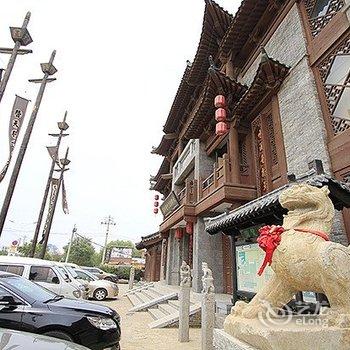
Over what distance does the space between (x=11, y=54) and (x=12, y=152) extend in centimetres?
324

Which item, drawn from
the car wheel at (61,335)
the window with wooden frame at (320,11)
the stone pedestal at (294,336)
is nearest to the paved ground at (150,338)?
the car wheel at (61,335)

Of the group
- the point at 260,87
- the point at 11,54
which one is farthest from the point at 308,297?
the point at 11,54

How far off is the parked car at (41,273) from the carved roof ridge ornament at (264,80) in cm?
813

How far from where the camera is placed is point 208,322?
5055mm

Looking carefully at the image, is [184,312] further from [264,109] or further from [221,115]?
[264,109]

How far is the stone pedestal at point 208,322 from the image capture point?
16.4 ft

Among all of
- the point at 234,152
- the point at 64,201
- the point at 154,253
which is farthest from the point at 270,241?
the point at 154,253

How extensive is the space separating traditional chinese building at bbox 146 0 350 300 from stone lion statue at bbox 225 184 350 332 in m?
2.16

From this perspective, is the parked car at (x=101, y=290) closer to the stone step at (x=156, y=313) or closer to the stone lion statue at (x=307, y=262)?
the stone step at (x=156, y=313)

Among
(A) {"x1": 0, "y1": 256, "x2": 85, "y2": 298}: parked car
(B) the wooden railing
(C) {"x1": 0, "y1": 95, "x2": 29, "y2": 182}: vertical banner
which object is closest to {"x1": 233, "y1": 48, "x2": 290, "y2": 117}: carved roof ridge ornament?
(B) the wooden railing

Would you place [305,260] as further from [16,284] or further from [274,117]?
[274,117]

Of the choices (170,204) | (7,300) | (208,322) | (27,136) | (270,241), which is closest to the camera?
(270,241)

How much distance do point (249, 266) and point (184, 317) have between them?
6.70ft

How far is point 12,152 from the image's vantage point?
8.48 metres
